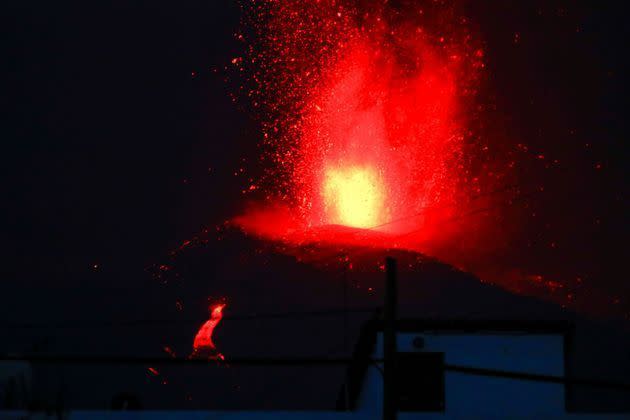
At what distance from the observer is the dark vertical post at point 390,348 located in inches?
268

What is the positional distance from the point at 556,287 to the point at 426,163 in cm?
1213

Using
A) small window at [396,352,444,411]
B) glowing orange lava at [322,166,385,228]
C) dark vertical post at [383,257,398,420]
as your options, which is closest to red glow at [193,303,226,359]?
glowing orange lava at [322,166,385,228]

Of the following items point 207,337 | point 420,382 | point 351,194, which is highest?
point 351,194

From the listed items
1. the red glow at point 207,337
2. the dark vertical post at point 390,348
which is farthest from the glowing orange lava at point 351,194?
the dark vertical post at point 390,348

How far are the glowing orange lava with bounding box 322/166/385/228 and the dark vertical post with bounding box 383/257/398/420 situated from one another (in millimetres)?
25474

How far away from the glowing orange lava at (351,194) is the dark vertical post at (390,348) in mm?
25474

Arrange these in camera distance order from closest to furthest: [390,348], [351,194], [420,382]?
[390,348] → [420,382] → [351,194]

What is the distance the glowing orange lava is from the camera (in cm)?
3259

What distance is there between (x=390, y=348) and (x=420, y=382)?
8171 mm

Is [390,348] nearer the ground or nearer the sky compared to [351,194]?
nearer the ground

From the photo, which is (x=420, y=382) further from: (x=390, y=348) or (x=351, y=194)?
(x=351, y=194)

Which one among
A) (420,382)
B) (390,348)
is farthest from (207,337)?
(390,348)

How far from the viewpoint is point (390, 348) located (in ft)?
22.4

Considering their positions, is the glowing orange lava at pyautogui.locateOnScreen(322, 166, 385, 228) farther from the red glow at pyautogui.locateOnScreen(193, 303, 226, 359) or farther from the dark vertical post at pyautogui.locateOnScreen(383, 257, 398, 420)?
the dark vertical post at pyautogui.locateOnScreen(383, 257, 398, 420)
